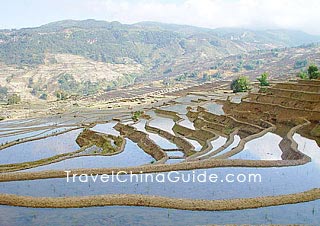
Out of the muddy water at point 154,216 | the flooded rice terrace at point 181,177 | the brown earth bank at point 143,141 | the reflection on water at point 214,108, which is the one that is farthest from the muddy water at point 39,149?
the muddy water at point 154,216

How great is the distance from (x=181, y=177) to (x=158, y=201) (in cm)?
389

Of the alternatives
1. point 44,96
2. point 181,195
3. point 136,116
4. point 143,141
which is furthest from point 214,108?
point 44,96

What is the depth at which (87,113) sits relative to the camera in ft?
204

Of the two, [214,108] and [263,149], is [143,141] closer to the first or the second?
[263,149]

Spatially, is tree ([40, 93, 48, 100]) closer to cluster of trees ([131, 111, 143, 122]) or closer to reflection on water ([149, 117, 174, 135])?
cluster of trees ([131, 111, 143, 122])

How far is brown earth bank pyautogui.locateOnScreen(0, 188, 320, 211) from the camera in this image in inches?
604

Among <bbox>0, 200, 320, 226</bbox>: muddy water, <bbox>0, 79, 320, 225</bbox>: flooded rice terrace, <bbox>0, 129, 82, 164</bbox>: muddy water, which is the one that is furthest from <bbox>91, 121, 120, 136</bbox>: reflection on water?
<bbox>0, 200, 320, 226</bbox>: muddy water

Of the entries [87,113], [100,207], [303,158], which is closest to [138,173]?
[100,207]

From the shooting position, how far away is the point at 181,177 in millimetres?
19422

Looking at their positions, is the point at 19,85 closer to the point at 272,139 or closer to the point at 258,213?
the point at 272,139

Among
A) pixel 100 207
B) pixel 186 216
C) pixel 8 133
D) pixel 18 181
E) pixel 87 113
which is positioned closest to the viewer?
pixel 186 216

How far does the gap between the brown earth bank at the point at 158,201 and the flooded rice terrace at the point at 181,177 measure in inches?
1.6

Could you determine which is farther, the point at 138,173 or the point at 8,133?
the point at 8,133

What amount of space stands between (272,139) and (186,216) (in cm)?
1625
